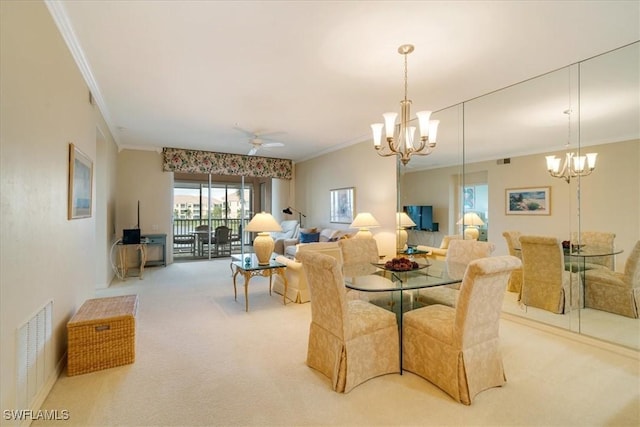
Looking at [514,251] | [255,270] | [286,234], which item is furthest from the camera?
[286,234]

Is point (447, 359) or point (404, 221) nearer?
point (447, 359)

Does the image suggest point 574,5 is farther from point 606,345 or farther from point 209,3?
point 606,345

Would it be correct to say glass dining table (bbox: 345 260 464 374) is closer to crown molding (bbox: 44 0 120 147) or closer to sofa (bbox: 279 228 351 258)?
crown molding (bbox: 44 0 120 147)

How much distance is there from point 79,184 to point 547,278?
16.1 ft

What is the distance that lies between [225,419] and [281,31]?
277 cm

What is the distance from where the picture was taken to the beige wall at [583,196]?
9.16ft

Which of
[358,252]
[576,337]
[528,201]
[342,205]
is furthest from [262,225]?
[576,337]

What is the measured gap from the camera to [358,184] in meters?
5.97

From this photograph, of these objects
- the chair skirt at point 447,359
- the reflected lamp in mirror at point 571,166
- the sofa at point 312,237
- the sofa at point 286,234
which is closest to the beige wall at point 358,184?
the sofa at point 312,237

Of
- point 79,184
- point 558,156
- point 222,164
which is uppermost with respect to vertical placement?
point 222,164

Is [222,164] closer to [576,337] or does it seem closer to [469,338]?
[469,338]

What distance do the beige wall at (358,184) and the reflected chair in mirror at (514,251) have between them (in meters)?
1.80

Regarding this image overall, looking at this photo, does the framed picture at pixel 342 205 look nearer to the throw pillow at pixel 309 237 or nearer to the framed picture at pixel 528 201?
the throw pillow at pixel 309 237

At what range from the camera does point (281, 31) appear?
93.5 inches
